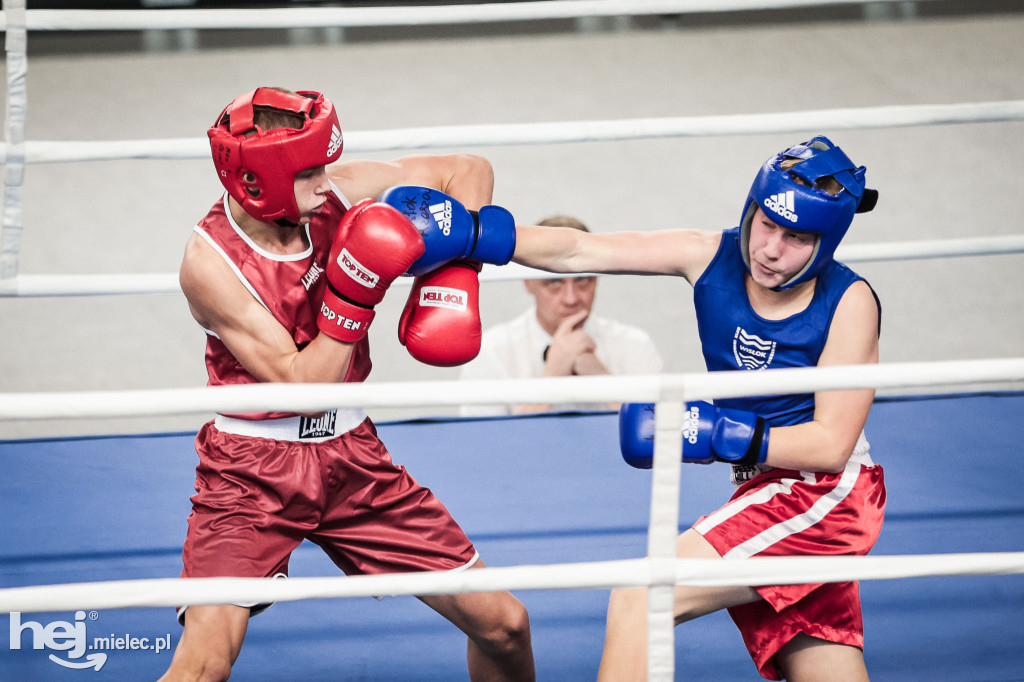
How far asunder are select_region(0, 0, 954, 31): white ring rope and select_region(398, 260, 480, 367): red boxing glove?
0.92 m

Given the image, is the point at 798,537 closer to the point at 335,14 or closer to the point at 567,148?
the point at 335,14

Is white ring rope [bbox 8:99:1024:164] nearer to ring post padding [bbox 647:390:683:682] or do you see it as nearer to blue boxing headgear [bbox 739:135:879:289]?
blue boxing headgear [bbox 739:135:879:289]

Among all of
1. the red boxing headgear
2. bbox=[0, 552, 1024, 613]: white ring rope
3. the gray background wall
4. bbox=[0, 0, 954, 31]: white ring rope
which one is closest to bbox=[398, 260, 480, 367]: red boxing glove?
the red boxing headgear

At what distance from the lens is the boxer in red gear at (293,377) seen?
5.75 ft

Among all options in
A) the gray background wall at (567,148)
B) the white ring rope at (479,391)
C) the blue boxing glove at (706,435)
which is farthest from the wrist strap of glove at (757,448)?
the gray background wall at (567,148)

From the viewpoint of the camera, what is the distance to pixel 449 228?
1.87 metres

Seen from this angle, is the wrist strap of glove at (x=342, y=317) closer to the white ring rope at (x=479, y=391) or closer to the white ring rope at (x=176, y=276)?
the white ring rope at (x=479, y=391)

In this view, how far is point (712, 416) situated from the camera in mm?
1718

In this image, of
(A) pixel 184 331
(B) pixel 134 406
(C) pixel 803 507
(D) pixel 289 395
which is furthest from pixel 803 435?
(A) pixel 184 331

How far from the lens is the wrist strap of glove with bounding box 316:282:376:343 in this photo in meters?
1.76

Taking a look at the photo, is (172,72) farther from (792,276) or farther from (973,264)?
(792,276)

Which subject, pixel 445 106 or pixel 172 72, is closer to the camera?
pixel 445 106

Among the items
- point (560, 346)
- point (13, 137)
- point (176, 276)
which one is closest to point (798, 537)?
point (560, 346)

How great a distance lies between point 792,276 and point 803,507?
382mm
